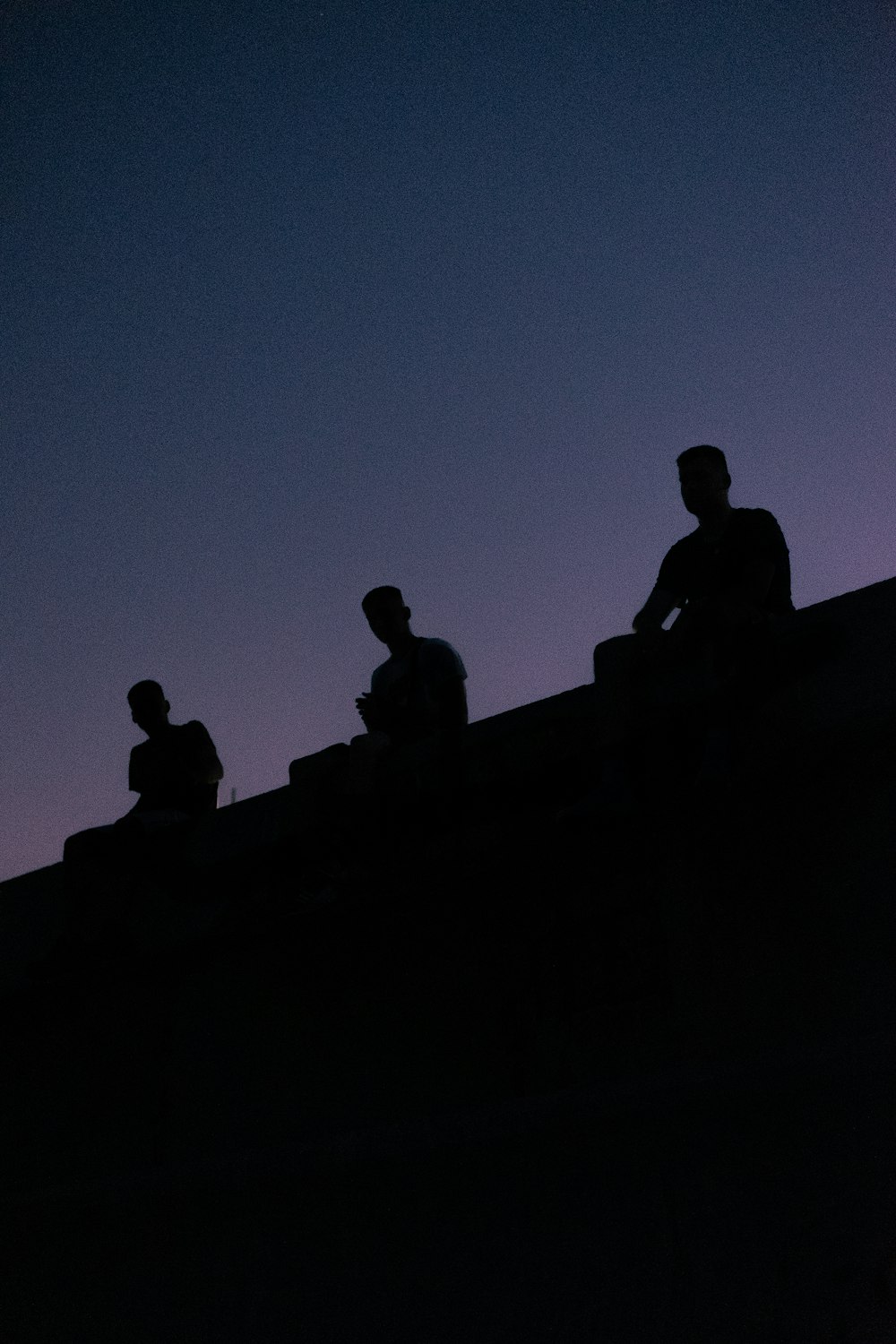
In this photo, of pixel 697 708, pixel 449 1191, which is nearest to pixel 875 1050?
pixel 449 1191

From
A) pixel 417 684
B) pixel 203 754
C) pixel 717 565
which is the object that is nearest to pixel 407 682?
pixel 417 684

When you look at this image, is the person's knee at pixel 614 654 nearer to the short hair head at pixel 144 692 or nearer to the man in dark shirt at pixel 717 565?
the man in dark shirt at pixel 717 565

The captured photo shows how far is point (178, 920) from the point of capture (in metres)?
5.29

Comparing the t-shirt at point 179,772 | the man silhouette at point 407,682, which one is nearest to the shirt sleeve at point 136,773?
the t-shirt at point 179,772

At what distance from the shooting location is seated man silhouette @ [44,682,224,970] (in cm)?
546

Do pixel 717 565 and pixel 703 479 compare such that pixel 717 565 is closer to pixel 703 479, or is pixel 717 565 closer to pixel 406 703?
pixel 703 479

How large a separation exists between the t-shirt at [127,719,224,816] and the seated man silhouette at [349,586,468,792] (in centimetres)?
93

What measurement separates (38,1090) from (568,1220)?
354cm

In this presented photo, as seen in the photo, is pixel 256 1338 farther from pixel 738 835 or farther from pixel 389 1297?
pixel 738 835

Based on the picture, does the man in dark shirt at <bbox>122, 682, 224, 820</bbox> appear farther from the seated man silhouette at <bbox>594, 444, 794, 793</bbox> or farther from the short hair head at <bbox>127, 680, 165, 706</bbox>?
the seated man silhouette at <bbox>594, 444, 794, 793</bbox>

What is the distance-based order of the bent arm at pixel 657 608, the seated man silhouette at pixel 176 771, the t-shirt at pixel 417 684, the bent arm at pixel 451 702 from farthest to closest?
the seated man silhouette at pixel 176 771
the t-shirt at pixel 417 684
the bent arm at pixel 451 702
the bent arm at pixel 657 608

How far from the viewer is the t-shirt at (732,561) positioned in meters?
4.37

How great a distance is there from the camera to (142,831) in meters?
5.47

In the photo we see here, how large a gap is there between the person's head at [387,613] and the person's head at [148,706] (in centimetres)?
125
